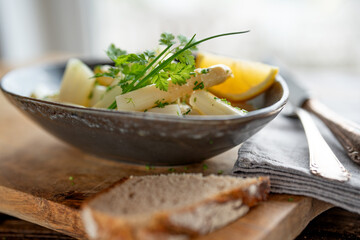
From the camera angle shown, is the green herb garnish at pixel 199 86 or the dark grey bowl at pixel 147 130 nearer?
the dark grey bowl at pixel 147 130

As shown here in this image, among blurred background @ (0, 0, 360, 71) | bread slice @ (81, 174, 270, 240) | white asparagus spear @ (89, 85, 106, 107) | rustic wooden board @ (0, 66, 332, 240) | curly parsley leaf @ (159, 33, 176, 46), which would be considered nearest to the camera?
bread slice @ (81, 174, 270, 240)

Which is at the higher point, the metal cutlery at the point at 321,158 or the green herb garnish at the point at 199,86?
the green herb garnish at the point at 199,86

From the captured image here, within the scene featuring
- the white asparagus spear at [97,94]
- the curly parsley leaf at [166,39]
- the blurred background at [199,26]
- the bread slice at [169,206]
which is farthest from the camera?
the blurred background at [199,26]

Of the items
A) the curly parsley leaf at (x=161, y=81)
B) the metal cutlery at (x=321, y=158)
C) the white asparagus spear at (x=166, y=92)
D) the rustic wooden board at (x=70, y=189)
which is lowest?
the rustic wooden board at (x=70, y=189)

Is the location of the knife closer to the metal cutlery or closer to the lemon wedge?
the metal cutlery

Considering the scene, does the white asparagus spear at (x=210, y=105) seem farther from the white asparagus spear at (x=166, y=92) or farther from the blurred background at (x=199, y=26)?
the blurred background at (x=199, y=26)

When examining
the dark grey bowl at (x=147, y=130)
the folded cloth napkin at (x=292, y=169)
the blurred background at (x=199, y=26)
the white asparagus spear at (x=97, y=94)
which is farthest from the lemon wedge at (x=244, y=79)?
the blurred background at (x=199, y=26)

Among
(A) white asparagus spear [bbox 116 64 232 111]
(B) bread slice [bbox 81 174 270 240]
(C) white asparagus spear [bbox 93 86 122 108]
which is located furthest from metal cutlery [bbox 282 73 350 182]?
(C) white asparagus spear [bbox 93 86 122 108]
